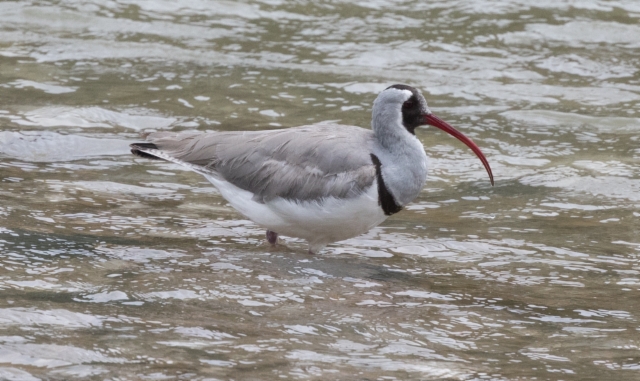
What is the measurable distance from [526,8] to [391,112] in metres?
8.94

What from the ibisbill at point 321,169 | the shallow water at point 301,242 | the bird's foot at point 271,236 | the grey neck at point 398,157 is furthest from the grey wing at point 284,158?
the shallow water at point 301,242

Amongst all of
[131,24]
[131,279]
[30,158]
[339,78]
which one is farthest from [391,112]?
[131,24]

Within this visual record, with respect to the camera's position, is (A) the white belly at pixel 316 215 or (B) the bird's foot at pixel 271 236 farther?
(B) the bird's foot at pixel 271 236

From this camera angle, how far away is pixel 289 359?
656 centimetres

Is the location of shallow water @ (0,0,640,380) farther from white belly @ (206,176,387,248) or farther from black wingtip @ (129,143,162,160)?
black wingtip @ (129,143,162,160)

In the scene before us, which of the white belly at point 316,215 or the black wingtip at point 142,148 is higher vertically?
the black wingtip at point 142,148

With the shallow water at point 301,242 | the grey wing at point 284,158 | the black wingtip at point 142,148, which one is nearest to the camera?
the shallow water at point 301,242

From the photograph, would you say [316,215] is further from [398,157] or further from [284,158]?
[398,157]

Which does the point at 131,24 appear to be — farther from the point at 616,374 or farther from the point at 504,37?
the point at 616,374

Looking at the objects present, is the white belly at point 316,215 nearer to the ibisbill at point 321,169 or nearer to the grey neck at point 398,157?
the ibisbill at point 321,169

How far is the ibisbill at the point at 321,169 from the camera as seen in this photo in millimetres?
8609

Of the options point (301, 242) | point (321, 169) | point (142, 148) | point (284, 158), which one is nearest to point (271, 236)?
Result: point (301, 242)

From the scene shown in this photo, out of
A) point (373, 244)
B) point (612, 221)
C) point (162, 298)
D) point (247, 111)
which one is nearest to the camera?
point (162, 298)

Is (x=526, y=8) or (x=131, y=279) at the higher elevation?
(x=526, y=8)
